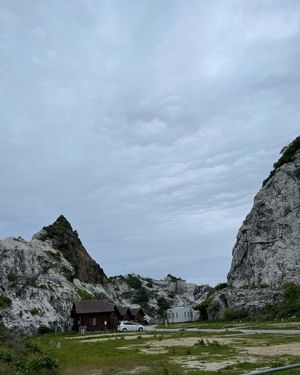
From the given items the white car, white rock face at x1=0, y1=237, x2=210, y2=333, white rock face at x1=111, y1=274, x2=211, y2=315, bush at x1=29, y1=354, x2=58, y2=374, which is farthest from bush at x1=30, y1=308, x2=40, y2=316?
bush at x1=29, y1=354, x2=58, y2=374

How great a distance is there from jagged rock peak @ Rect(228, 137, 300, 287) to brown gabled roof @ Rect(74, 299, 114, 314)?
2671 centimetres

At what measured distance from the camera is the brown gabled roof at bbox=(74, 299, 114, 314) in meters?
92.3

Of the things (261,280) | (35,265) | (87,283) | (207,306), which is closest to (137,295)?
(87,283)

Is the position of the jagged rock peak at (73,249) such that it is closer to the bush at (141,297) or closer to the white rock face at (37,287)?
the white rock face at (37,287)

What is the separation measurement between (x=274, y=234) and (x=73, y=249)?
64.6 metres

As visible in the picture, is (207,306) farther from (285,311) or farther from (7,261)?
(7,261)

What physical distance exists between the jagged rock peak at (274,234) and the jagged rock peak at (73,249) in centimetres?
4917

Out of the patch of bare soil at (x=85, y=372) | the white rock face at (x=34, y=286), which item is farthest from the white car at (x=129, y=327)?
the patch of bare soil at (x=85, y=372)

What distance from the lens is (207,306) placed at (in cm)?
9056

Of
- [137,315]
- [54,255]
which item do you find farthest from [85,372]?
[54,255]

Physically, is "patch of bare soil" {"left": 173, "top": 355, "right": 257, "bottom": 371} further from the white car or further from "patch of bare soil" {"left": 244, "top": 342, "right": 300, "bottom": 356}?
the white car

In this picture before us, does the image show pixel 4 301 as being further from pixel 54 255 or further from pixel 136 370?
pixel 136 370

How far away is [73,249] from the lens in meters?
132

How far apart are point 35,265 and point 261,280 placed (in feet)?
178
